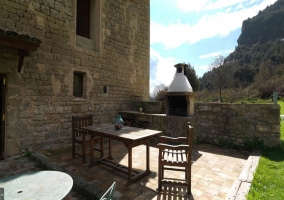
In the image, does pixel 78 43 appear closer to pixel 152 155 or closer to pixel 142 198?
pixel 152 155

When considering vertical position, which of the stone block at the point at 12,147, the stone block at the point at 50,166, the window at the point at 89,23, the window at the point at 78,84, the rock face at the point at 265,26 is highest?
the rock face at the point at 265,26

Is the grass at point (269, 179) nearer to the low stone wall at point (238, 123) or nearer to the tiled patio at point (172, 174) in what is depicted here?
the tiled patio at point (172, 174)

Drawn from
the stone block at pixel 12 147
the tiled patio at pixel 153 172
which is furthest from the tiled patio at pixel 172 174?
the stone block at pixel 12 147

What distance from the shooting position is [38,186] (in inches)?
55.4

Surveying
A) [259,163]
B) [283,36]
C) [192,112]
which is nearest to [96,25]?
[192,112]

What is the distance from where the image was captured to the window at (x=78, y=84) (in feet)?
17.6

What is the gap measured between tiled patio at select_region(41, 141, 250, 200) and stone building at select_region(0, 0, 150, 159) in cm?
88

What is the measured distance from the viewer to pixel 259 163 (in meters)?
3.32

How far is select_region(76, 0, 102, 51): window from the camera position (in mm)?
5621

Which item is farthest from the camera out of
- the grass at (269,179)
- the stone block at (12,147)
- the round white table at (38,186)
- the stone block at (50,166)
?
the stone block at (12,147)

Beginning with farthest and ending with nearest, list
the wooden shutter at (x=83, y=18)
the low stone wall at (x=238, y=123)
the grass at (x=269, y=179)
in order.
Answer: the wooden shutter at (x=83, y=18), the low stone wall at (x=238, y=123), the grass at (x=269, y=179)

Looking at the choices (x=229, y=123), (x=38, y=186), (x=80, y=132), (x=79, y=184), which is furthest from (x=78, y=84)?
(x=229, y=123)

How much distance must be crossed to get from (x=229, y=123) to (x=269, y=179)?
2.34m

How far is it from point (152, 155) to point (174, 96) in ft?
6.85
